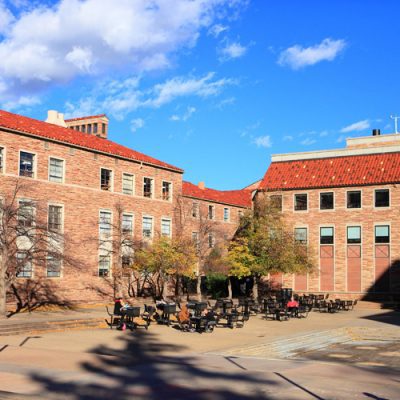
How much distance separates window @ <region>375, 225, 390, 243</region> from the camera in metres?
47.1

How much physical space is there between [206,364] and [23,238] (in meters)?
19.6

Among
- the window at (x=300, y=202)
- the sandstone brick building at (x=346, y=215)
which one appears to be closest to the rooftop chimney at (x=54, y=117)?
the sandstone brick building at (x=346, y=215)

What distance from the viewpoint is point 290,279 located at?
50469 mm

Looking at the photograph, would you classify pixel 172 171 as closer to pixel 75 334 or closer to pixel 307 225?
pixel 307 225

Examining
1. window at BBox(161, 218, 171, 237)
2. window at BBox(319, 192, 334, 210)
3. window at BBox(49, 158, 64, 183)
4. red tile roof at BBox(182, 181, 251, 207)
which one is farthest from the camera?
red tile roof at BBox(182, 181, 251, 207)

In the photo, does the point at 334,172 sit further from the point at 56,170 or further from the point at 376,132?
the point at 56,170

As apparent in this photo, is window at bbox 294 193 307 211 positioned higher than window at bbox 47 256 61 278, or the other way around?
window at bbox 294 193 307 211

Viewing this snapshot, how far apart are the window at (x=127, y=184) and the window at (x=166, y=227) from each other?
423cm

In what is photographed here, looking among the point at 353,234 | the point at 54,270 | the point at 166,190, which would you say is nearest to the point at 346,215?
the point at 353,234

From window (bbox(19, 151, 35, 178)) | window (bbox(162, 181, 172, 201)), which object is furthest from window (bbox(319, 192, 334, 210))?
window (bbox(19, 151, 35, 178))

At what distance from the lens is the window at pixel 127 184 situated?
41.0 meters

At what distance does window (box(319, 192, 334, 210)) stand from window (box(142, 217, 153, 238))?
1572cm

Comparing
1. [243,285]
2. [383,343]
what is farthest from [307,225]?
[383,343]

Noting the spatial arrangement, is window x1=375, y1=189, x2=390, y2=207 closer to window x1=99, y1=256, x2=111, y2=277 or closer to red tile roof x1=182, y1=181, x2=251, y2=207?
red tile roof x1=182, y1=181, x2=251, y2=207
